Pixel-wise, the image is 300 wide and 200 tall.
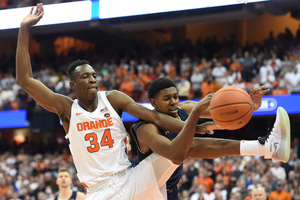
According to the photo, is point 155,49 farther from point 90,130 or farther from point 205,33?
point 90,130

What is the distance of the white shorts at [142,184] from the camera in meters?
4.22

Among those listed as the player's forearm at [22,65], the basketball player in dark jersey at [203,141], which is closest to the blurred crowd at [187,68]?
the basketball player in dark jersey at [203,141]

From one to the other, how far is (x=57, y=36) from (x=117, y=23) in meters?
4.85

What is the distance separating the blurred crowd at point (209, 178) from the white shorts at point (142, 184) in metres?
5.45

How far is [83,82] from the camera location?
4.37m

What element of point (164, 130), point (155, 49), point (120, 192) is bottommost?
point (120, 192)

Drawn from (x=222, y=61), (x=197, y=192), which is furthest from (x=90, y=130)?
(x=222, y=61)

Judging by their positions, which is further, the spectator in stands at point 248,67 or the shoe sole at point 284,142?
the spectator in stands at point 248,67

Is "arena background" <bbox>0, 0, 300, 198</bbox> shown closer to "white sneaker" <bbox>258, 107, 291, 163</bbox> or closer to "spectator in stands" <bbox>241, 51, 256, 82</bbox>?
"spectator in stands" <bbox>241, 51, 256, 82</bbox>

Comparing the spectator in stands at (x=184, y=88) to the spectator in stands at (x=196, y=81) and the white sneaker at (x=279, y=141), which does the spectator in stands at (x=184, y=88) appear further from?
the white sneaker at (x=279, y=141)

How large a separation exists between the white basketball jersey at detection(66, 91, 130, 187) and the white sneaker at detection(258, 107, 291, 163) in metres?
1.36

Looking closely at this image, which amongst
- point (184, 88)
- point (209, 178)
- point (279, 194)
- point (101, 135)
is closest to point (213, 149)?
point (101, 135)

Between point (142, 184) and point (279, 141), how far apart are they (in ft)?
4.38

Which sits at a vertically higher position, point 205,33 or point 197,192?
point 205,33
